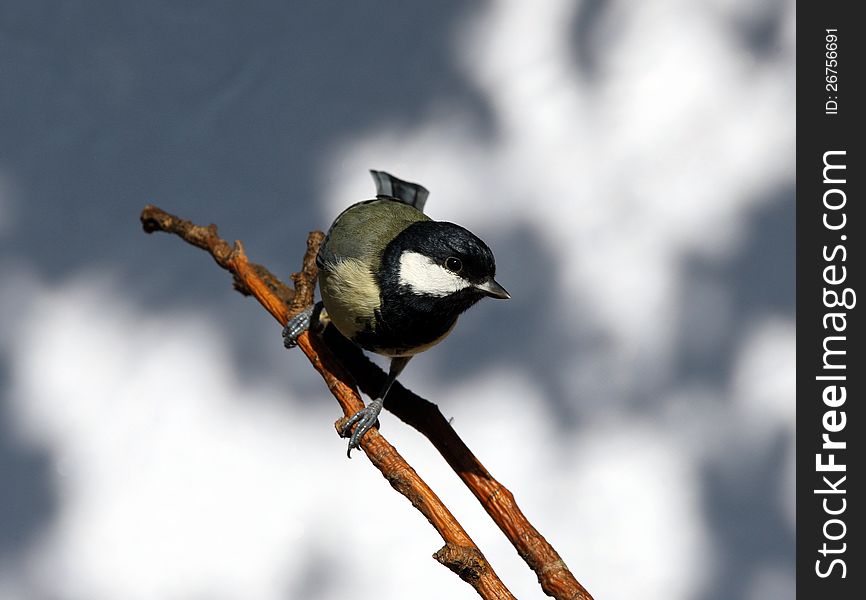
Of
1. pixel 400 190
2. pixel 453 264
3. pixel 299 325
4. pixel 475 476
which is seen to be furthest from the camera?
pixel 400 190

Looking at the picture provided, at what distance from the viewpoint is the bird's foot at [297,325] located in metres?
1.62

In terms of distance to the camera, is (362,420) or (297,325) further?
(297,325)

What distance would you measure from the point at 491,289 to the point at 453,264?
0.07m

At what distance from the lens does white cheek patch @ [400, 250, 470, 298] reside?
1.49 m

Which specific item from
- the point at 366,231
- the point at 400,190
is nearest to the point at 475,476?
the point at 366,231

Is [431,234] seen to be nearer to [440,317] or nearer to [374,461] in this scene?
[440,317]

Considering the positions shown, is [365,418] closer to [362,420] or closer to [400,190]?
[362,420]

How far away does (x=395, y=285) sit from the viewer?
5.04 ft

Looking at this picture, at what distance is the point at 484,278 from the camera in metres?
1.49

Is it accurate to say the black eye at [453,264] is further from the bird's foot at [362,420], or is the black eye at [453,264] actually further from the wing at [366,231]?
the bird's foot at [362,420]

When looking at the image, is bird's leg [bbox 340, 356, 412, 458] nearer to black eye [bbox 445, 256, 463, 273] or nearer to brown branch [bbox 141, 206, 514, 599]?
brown branch [bbox 141, 206, 514, 599]

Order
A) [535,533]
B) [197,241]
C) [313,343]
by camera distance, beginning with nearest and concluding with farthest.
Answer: [535,533], [313,343], [197,241]
